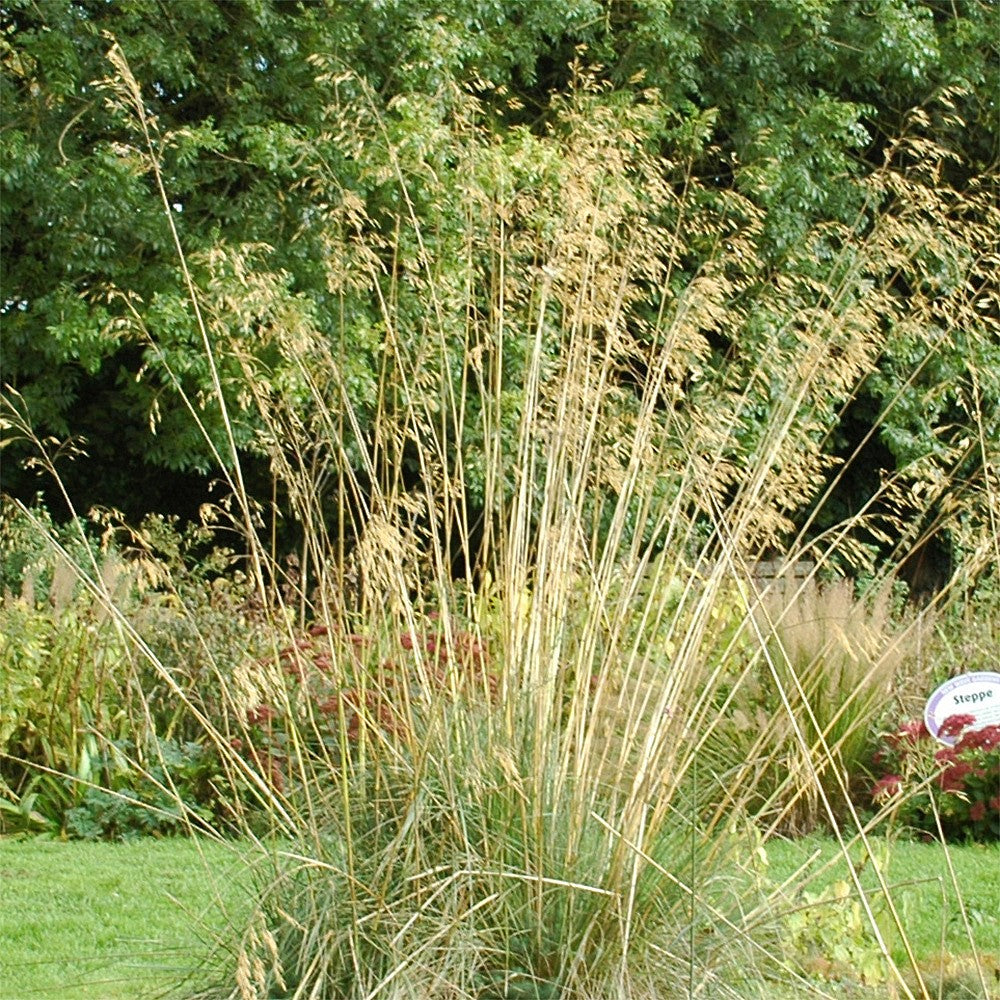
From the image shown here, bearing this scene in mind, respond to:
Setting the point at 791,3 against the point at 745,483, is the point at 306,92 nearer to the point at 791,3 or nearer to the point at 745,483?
the point at 791,3

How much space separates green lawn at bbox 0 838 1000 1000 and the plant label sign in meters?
0.57

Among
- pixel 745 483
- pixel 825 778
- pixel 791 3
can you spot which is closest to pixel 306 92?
pixel 791 3

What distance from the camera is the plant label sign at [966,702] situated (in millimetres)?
6246

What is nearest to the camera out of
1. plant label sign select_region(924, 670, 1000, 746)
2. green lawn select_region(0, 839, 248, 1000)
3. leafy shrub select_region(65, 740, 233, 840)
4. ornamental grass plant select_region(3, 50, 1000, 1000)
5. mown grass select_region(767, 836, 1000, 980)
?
ornamental grass plant select_region(3, 50, 1000, 1000)

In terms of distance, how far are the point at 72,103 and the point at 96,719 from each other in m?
5.99

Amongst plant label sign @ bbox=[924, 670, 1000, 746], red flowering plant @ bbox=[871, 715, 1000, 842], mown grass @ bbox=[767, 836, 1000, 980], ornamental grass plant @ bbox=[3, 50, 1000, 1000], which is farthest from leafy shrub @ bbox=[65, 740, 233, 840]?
plant label sign @ bbox=[924, 670, 1000, 746]

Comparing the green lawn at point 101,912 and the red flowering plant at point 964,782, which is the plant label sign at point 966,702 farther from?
the green lawn at point 101,912

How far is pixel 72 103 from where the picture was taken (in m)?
10.9

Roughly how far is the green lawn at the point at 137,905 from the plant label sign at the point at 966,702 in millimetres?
570

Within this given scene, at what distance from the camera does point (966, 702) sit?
637 centimetres

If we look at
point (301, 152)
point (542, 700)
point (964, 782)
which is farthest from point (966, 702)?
point (301, 152)

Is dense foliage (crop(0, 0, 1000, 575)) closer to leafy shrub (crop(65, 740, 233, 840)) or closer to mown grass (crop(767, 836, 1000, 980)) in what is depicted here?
leafy shrub (crop(65, 740, 233, 840))

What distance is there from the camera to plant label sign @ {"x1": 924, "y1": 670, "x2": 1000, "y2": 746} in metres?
6.25

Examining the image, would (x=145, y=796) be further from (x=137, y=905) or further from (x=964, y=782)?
(x=964, y=782)
